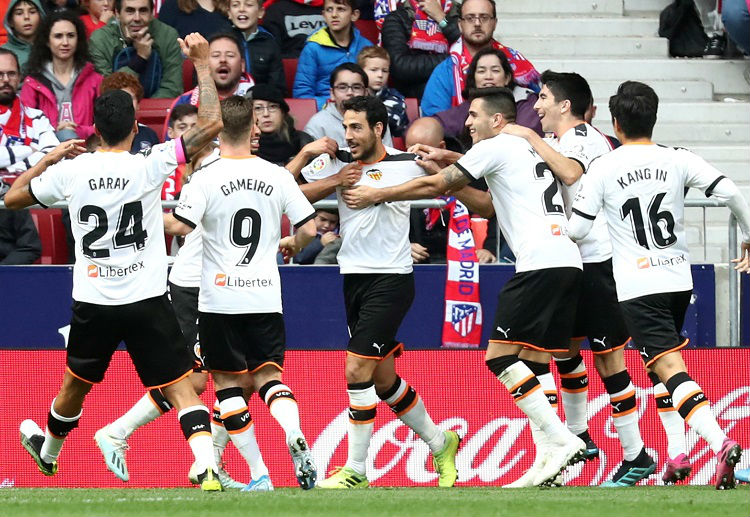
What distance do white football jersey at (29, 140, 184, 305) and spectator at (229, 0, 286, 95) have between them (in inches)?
199

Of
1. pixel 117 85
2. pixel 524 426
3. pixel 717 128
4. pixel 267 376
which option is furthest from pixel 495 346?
pixel 717 128

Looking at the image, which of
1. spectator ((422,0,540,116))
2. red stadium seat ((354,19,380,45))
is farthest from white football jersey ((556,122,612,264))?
red stadium seat ((354,19,380,45))

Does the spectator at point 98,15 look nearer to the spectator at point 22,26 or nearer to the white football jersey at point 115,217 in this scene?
the spectator at point 22,26

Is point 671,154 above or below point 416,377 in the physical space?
above

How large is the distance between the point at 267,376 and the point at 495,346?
56.8 inches

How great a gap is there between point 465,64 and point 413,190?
405cm

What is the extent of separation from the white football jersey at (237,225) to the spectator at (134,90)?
3.37 m

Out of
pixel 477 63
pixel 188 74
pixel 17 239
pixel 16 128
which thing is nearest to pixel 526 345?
pixel 477 63

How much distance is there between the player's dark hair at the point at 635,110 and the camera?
8.72 metres

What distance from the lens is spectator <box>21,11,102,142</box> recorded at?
41.9ft

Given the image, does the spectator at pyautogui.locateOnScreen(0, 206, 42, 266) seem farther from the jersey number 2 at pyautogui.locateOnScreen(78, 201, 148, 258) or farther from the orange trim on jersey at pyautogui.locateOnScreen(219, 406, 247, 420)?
the orange trim on jersey at pyautogui.locateOnScreen(219, 406, 247, 420)

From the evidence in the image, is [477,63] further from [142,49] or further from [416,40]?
[142,49]

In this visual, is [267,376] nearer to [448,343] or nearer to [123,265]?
[123,265]

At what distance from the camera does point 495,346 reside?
9.17 m
